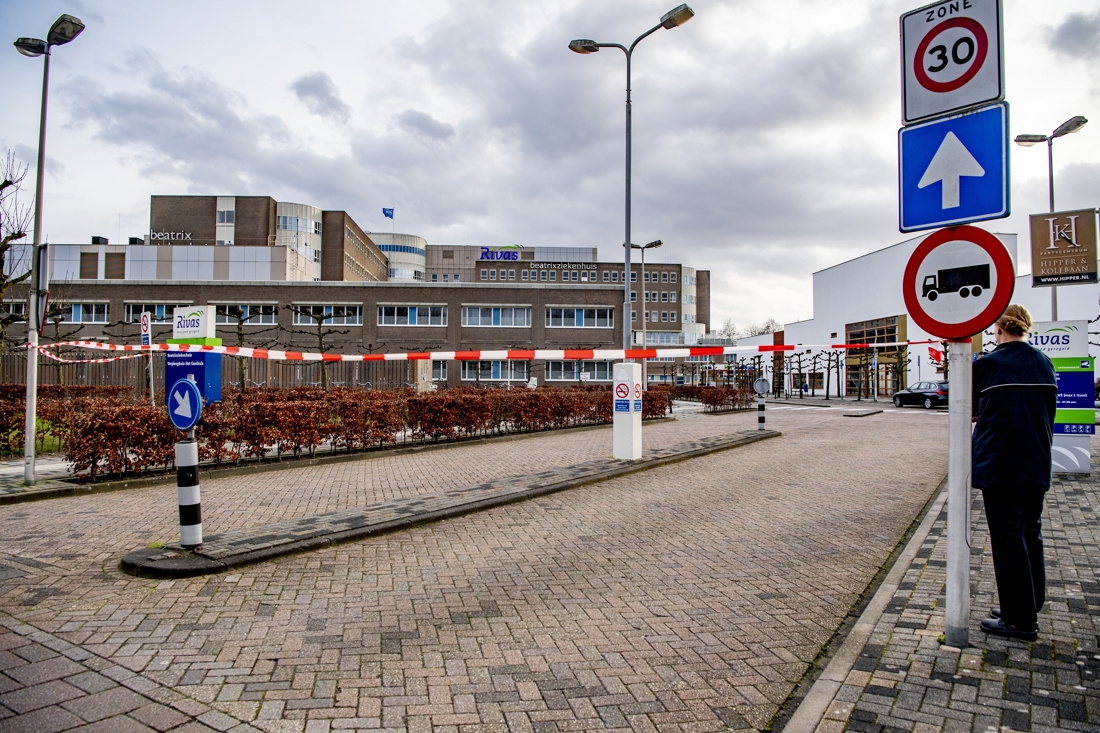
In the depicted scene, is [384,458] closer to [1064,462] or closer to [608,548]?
[608,548]

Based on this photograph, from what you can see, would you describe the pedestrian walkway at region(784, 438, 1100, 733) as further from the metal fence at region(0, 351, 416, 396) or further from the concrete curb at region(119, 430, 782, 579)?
the metal fence at region(0, 351, 416, 396)

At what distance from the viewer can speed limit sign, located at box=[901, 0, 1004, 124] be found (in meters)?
3.95

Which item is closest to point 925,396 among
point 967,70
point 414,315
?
point 414,315

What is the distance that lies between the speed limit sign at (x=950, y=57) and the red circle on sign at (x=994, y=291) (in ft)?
2.60

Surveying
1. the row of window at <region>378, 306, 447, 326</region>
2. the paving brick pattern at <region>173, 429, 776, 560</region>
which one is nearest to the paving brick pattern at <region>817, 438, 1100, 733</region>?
the paving brick pattern at <region>173, 429, 776, 560</region>

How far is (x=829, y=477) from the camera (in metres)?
10.6

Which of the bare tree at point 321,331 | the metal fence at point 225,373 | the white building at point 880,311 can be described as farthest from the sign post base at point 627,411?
the white building at point 880,311

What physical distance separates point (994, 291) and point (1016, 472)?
3.37 ft

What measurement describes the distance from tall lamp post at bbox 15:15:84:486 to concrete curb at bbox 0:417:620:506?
0.68 m

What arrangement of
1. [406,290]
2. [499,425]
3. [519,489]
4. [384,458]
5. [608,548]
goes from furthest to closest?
[406,290] < [499,425] < [384,458] < [519,489] < [608,548]

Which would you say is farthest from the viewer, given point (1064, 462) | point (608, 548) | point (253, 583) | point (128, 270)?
point (128, 270)

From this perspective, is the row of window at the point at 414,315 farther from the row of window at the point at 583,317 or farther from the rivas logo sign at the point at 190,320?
the rivas logo sign at the point at 190,320

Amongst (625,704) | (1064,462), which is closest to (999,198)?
(625,704)

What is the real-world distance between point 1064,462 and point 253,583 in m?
11.4
